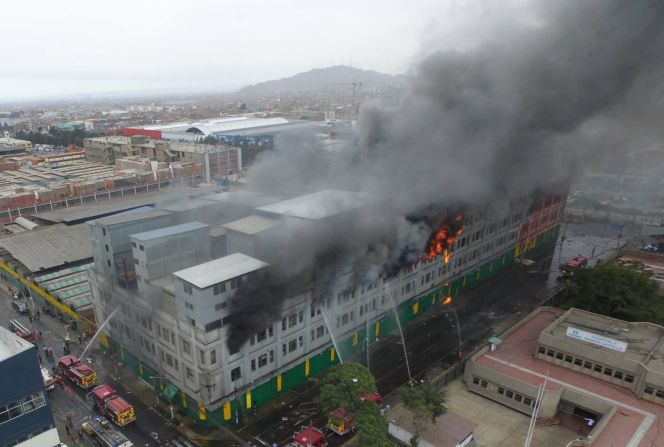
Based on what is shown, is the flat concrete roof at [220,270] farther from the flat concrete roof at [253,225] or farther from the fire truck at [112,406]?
the fire truck at [112,406]

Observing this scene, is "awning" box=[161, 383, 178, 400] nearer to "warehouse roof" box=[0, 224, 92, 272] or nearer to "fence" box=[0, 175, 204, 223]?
"warehouse roof" box=[0, 224, 92, 272]

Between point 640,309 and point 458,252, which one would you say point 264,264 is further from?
point 640,309

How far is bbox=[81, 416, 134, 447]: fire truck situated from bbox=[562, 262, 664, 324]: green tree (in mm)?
27115

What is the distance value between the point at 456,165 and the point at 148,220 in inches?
806

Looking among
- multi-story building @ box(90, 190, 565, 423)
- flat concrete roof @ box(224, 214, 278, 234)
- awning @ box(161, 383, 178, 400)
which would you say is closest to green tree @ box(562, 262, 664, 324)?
multi-story building @ box(90, 190, 565, 423)

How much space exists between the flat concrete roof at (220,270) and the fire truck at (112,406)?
25.2 feet

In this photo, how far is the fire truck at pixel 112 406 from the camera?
75.2 feet

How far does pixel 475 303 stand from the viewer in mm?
36625

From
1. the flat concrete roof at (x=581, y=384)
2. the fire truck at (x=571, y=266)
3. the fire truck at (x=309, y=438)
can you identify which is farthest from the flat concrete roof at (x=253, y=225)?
the fire truck at (x=571, y=266)

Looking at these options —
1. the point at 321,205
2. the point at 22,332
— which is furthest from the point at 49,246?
the point at 321,205

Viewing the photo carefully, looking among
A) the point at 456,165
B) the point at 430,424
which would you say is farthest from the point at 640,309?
the point at 430,424

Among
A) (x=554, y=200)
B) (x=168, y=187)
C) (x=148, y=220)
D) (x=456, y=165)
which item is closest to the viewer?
(x=148, y=220)

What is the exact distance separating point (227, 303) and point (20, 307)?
23.9m

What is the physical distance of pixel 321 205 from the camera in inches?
1103
